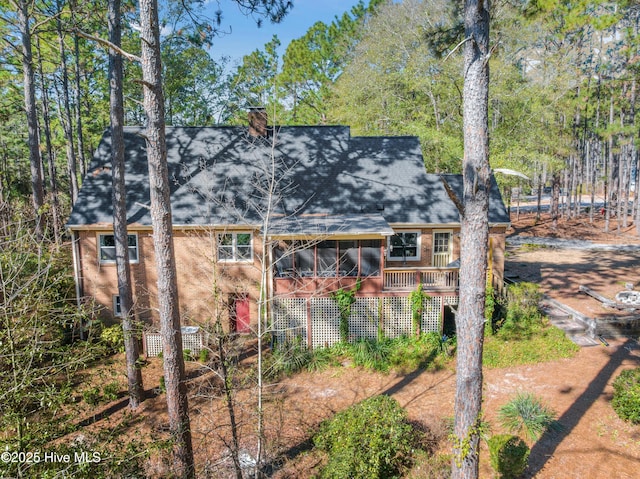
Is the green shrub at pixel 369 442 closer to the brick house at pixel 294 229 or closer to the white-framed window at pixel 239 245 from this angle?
the brick house at pixel 294 229

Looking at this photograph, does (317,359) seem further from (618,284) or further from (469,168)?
(618,284)

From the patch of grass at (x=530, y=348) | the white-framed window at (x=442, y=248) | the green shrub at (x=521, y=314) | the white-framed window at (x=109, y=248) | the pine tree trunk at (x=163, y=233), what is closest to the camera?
the pine tree trunk at (x=163, y=233)

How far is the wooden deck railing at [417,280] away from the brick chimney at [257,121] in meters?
8.76

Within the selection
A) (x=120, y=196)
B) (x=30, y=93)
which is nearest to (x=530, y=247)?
(x=120, y=196)

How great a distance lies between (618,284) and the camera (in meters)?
18.7

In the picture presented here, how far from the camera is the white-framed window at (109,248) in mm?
15523

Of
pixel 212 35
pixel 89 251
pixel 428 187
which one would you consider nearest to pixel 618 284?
pixel 428 187

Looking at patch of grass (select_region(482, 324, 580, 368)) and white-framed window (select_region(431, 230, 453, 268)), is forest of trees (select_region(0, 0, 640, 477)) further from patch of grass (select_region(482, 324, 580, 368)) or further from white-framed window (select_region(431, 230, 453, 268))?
patch of grass (select_region(482, 324, 580, 368))

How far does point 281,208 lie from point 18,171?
2563 centimetres

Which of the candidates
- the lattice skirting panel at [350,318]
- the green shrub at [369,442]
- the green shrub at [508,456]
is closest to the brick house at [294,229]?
the lattice skirting panel at [350,318]

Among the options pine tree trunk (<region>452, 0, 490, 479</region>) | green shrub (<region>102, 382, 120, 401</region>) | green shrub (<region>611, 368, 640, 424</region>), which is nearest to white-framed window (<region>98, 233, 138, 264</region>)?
green shrub (<region>102, 382, 120, 401</region>)

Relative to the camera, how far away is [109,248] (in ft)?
51.1

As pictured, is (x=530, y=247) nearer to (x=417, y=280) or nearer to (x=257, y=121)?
(x=417, y=280)

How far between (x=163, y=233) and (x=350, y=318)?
831cm
